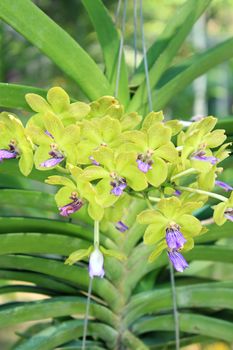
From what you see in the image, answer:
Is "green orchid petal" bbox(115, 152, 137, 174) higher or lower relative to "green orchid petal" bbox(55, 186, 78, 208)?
higher

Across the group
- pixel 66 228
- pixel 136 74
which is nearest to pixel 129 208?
pixel 66 228

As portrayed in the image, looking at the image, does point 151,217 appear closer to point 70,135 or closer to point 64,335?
point 70,135

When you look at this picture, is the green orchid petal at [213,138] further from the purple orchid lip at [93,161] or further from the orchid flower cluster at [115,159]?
the purple orchid lip at [93,161]

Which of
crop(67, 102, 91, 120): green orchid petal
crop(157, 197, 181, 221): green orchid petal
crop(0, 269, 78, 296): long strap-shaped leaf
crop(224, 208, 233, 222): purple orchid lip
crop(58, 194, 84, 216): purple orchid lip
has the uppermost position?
crop(67, 102, 91, 120): green orchid petal

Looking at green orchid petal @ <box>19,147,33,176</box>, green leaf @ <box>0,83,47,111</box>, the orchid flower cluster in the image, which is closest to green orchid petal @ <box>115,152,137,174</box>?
the orchid flower cluster

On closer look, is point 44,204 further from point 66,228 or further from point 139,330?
point 139,330

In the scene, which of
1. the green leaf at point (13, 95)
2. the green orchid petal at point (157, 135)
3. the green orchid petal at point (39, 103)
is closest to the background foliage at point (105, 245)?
the green leaf at point (13, 95)

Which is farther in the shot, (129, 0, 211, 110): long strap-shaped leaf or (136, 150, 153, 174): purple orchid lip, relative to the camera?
(129, 0, 211, 110): long strap-shaped leaf

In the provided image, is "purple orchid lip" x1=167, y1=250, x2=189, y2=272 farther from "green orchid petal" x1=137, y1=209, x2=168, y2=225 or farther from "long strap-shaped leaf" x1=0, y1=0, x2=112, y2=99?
"long strap-shaped leaf" x1=0, y1=0, x2=112, y2=99
